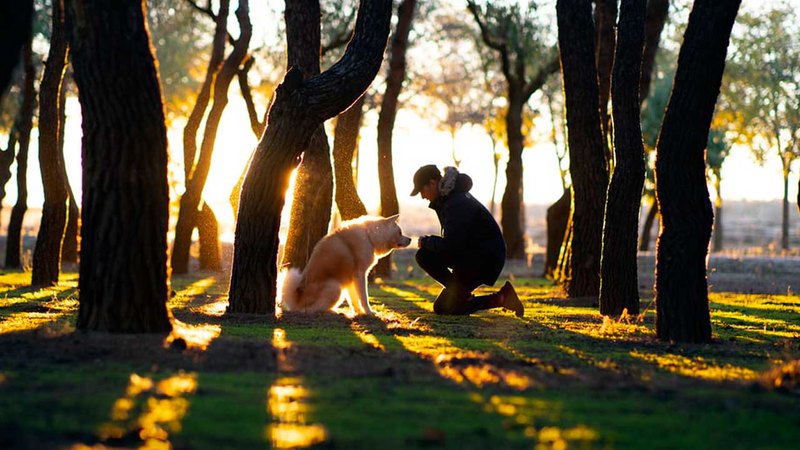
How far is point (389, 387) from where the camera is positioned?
7812 millimetres

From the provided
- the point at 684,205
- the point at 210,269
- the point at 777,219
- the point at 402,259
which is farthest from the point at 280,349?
the point at 777,219

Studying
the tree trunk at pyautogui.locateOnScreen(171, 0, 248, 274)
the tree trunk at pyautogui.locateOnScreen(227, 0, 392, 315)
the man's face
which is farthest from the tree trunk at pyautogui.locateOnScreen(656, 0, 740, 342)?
the tree trunk at pyautogui.locateOnScreen(171, 0, 248, 274)

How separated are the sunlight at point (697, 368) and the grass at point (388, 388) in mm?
29

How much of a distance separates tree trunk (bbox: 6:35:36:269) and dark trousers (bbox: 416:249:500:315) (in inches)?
540

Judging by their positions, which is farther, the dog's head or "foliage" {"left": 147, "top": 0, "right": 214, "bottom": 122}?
"foliage" {"left": 147, "top": 0, "right": 214, "bottom": 122}

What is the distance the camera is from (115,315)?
32.8ft

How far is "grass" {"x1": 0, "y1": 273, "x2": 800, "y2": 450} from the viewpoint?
6.17m

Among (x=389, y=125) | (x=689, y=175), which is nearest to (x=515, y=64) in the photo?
(x=389, y=125)

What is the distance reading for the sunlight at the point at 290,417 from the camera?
6.00 meters

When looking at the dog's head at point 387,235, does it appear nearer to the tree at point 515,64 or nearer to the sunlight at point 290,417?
the sunlight at point 290,417

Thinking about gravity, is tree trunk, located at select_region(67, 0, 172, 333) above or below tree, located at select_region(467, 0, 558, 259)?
below

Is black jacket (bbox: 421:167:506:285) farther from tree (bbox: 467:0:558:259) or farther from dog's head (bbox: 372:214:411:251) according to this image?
tree (bbox: 467:0:558:259)

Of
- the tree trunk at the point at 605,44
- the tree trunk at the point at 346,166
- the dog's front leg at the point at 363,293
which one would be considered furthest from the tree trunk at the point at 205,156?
the dog's front leg at the point at 363,293

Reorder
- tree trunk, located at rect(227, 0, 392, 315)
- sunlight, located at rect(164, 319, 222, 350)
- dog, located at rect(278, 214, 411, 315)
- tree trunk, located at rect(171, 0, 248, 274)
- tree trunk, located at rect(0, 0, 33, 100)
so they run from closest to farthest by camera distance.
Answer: tree trunk, located at rect(0, 0, 33, 100)
sunlight, located at rect(164, 319, 222, 350)
tree trunk, located at rect(227, 0, 392, 315)
dog, located at rect(278, 214, 411, 315)
tree trunk, located at rect(171, 0, 248, 274)
